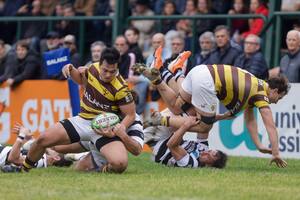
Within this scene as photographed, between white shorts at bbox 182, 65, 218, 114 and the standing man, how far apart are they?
1.43 meters

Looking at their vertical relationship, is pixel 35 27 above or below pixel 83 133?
above

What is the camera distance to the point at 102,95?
1277 centimetres

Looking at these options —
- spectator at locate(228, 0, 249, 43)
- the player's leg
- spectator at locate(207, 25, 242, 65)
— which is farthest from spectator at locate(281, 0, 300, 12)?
the player's leg

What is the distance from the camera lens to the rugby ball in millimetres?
12398

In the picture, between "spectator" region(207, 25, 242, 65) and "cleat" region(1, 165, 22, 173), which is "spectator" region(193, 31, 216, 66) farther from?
"cleat" region(1, 165, 22, 173)

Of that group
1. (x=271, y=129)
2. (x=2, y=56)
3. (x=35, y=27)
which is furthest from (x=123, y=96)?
(x=35, y=27)

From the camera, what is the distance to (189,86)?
1444 cm

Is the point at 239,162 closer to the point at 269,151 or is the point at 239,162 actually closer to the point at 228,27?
the point at 269,151

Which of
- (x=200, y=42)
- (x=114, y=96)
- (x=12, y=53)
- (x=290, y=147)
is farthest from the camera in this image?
(x=12, y=53)

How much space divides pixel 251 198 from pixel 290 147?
22.7 ft

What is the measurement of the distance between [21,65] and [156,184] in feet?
30.9

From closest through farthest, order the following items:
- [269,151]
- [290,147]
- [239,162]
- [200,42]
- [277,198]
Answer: [277,198] < [269,151] < [239,162] < [290,147] < [200,42]

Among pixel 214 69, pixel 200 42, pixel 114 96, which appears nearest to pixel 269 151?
pixel 214 69

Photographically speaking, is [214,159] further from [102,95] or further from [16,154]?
[16,154]
